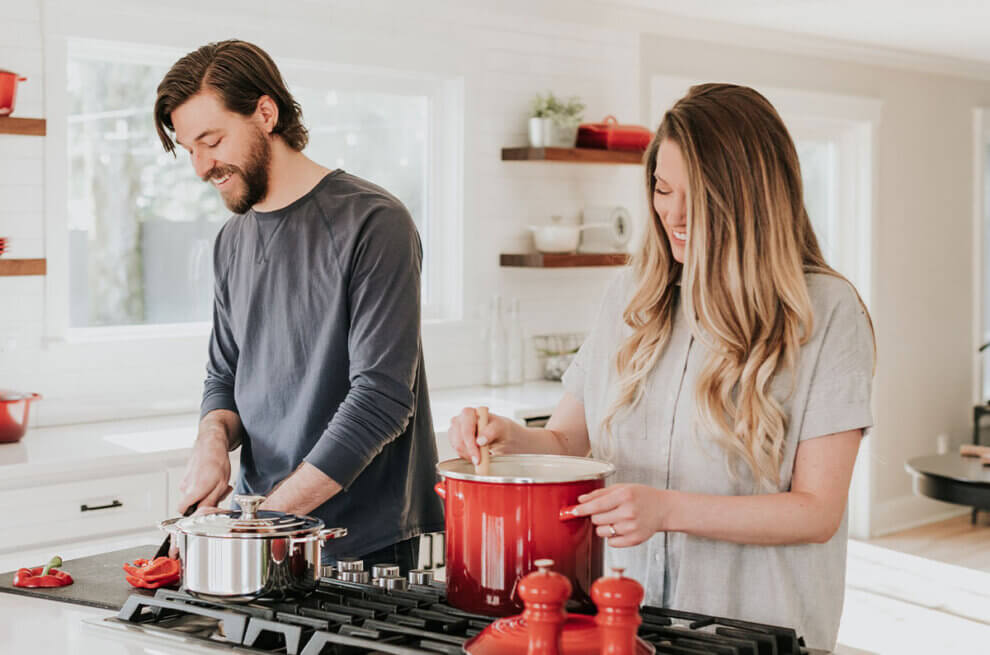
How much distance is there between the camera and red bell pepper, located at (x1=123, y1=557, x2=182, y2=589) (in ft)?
5.76

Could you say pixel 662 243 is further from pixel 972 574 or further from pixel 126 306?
pixel 972 574

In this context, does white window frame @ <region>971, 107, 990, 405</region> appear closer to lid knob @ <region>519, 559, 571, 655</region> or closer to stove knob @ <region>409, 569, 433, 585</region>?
stove knob @ <region>409, 569, 433, 585</region>

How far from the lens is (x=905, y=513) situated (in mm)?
7062

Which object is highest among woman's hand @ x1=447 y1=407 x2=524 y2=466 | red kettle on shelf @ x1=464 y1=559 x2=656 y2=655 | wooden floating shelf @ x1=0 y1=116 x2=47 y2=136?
wooden floating shelf @ x1=0 y1=116 x2=47 y2=136

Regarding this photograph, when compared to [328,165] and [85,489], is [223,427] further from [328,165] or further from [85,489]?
[328,165]

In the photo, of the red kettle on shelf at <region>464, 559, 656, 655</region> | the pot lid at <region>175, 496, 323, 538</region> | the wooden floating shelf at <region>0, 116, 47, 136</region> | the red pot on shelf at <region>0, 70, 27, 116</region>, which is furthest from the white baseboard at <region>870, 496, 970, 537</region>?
the red kettle on shelf at <region>464, 559, 656, 655</region>

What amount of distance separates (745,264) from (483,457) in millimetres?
459

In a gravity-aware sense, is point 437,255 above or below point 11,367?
above

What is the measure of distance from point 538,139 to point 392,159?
0.60 meters

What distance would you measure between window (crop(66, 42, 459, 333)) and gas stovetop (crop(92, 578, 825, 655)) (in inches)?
97.5

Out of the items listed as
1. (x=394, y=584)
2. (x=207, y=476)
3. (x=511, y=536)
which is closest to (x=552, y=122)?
(x=207, y=476)

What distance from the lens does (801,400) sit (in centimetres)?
167

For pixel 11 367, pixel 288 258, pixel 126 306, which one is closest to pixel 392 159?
pixel 126 306

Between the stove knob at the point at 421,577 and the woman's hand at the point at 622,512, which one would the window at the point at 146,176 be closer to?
the stove knob at the point at 421,577
